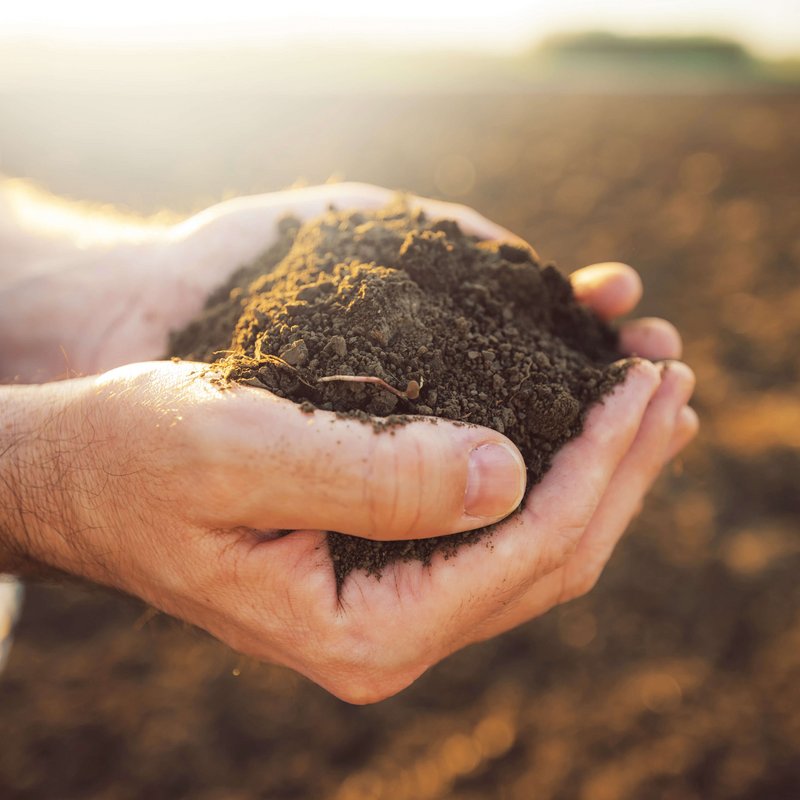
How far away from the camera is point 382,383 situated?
1.54 m

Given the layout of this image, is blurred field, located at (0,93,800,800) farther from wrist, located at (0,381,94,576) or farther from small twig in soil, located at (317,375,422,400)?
small twig in soil, located at (317,375,422,400)

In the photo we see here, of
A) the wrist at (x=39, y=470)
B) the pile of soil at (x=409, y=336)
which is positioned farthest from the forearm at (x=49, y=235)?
the wrist at (x=39, y=470)

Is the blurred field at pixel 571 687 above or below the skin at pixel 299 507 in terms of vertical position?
below

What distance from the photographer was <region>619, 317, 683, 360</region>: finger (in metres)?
2.35

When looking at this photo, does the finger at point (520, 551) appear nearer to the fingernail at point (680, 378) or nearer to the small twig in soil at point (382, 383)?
the fingernail at point (680, 378)

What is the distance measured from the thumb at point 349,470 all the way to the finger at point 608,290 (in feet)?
3.86

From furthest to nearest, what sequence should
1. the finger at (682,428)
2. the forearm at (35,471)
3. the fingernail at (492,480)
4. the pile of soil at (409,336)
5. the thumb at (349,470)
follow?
1. the finger at (682,428)
2. the forearm at (35,471)
3. the pile of soil at (409,336)
4. the fingernail at (492,480)
5. the thumb at (349,470)

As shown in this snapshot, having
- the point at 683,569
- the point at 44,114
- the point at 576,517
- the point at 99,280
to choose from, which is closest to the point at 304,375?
the point at 576,517

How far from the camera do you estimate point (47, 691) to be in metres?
3.18

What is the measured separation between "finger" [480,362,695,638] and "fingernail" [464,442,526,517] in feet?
1.78

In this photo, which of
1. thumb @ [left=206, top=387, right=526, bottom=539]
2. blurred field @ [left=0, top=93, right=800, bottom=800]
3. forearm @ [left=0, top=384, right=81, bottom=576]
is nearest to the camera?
thumb @ [left=206, top=387, right=526, bottom=539]

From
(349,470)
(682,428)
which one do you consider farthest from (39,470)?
(682,428)

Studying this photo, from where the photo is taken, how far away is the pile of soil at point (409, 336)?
1562mm

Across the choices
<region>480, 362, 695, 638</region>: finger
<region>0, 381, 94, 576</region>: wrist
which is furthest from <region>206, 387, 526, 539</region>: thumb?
<region>480, 362, 695, 638</region>: finger
